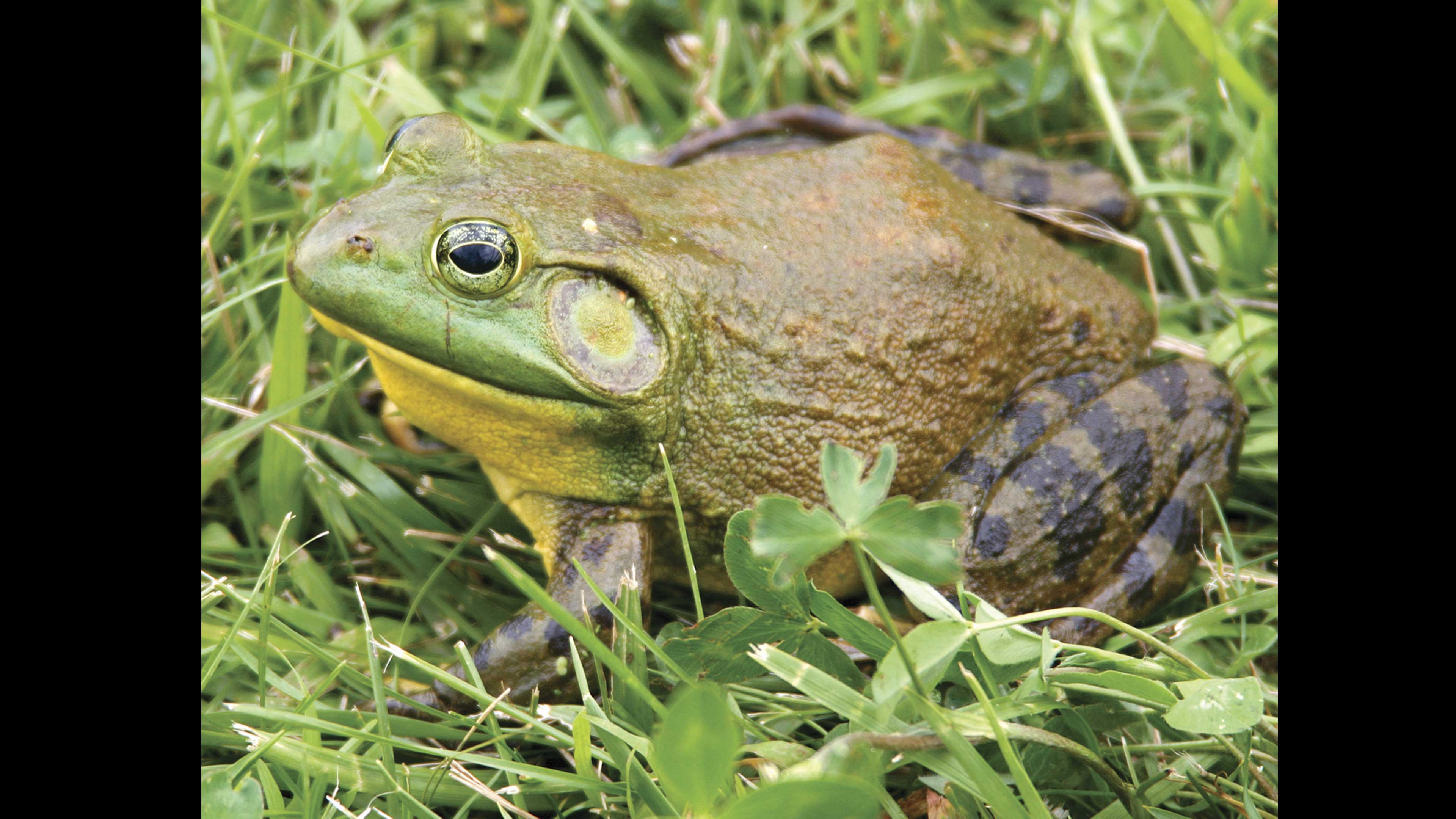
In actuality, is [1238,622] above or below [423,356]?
below

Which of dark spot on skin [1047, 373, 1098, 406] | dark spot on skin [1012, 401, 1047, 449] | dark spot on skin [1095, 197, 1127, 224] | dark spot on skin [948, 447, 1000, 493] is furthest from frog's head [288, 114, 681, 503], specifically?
dark spot on skin [1095, 197, 1127, 224]

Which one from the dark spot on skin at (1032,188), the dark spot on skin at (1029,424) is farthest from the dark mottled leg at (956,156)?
the dark spot on skin at (1029,424)

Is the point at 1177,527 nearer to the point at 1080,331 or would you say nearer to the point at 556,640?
the point at 1080,331

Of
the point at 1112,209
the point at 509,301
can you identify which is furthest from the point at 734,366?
the point at 1112,209

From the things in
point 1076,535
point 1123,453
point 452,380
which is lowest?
point 1076,535

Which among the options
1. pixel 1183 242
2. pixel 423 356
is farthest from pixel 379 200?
pixel 1183 242
